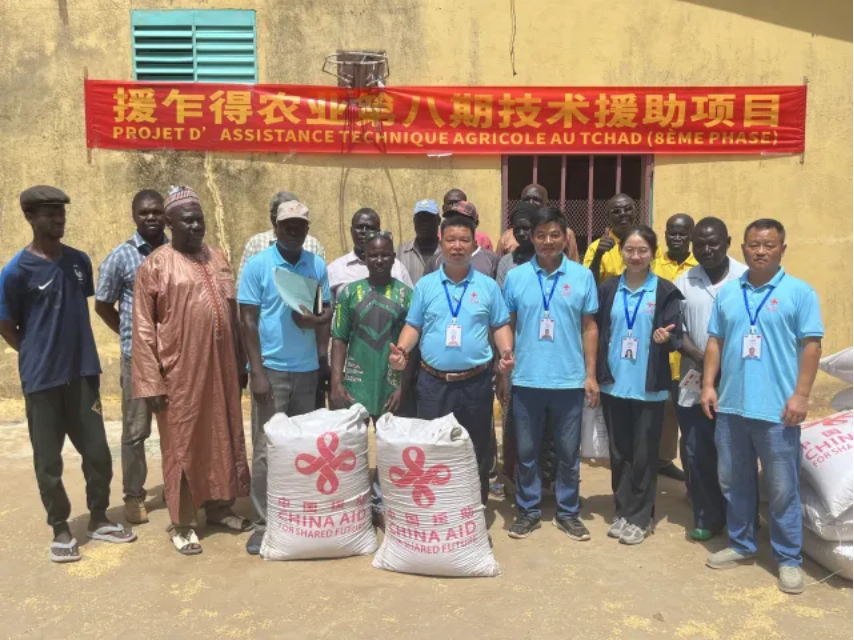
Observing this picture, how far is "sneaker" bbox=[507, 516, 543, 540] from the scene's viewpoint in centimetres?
427

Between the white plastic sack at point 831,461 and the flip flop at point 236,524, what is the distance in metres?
3.05

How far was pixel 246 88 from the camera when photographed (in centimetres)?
654

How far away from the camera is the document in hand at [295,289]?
396 cm

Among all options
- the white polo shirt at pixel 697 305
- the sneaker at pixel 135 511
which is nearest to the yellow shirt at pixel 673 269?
the white polo shirt at pixel 697 305

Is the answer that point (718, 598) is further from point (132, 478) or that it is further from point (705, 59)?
point (705, 59)

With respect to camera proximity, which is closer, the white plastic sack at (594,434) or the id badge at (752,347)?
the id badge at (752,347)

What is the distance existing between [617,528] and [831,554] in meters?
1.08

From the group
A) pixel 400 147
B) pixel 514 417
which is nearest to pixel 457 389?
pixel 514 417

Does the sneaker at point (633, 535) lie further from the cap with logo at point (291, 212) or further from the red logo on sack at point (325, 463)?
the cap with logo at point (291, 212)

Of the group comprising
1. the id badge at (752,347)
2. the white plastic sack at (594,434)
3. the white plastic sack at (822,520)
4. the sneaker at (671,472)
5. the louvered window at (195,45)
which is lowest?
the sneaker at (671,472)

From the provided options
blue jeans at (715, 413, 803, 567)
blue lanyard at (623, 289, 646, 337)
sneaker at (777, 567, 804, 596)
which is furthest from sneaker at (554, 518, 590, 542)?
blue lanyard at (623, 289, 646, 337)

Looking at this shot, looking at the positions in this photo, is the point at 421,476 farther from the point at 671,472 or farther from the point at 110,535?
the point at 671,472

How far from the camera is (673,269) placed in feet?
15.4

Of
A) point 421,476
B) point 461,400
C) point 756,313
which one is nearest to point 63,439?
point 421,476
